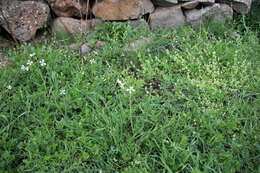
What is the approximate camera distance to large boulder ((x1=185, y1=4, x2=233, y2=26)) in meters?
3.93

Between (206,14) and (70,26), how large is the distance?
1.68m

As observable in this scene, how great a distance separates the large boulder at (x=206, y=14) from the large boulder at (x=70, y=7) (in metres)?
1.28

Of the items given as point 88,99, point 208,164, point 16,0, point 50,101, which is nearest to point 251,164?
point 208,164

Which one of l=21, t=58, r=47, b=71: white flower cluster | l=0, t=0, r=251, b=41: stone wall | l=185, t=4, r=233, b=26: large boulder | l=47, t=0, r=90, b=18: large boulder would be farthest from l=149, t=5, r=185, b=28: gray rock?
l=21, t=58, r=47, b=71: white flower cluster

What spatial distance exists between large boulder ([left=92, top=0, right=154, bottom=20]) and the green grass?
359mm

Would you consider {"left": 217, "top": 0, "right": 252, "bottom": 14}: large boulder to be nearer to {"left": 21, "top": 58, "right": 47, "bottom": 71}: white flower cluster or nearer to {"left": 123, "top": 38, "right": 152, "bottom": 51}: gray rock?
{"left": 123, "top": 38, "right": 152, "bottom": 51}: gray rock

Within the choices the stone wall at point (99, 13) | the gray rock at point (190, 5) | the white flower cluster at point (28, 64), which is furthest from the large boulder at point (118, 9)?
the white flower cluster at point (28, 64)

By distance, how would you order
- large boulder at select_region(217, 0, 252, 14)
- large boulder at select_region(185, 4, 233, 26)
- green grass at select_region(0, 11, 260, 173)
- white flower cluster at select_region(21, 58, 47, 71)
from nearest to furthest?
green grass at select_region(0, 11, 260, 173)
white flower cluster at select_region(21, 58, 47, 71)
large boulder at select_region(185, 4, 233, 26)
large boulder at select_region(217, 0, 252, 14)

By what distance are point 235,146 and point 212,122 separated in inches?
10.6

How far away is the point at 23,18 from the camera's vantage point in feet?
11.5

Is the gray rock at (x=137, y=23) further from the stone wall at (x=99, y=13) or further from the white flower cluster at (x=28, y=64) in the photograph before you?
the white flower cluster at (x=28, y=64)

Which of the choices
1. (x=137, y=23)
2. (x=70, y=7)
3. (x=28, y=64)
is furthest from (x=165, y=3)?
(x=28, y=64)

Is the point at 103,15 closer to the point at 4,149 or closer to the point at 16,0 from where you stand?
the point at 16,0

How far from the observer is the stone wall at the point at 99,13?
11.5 feet
